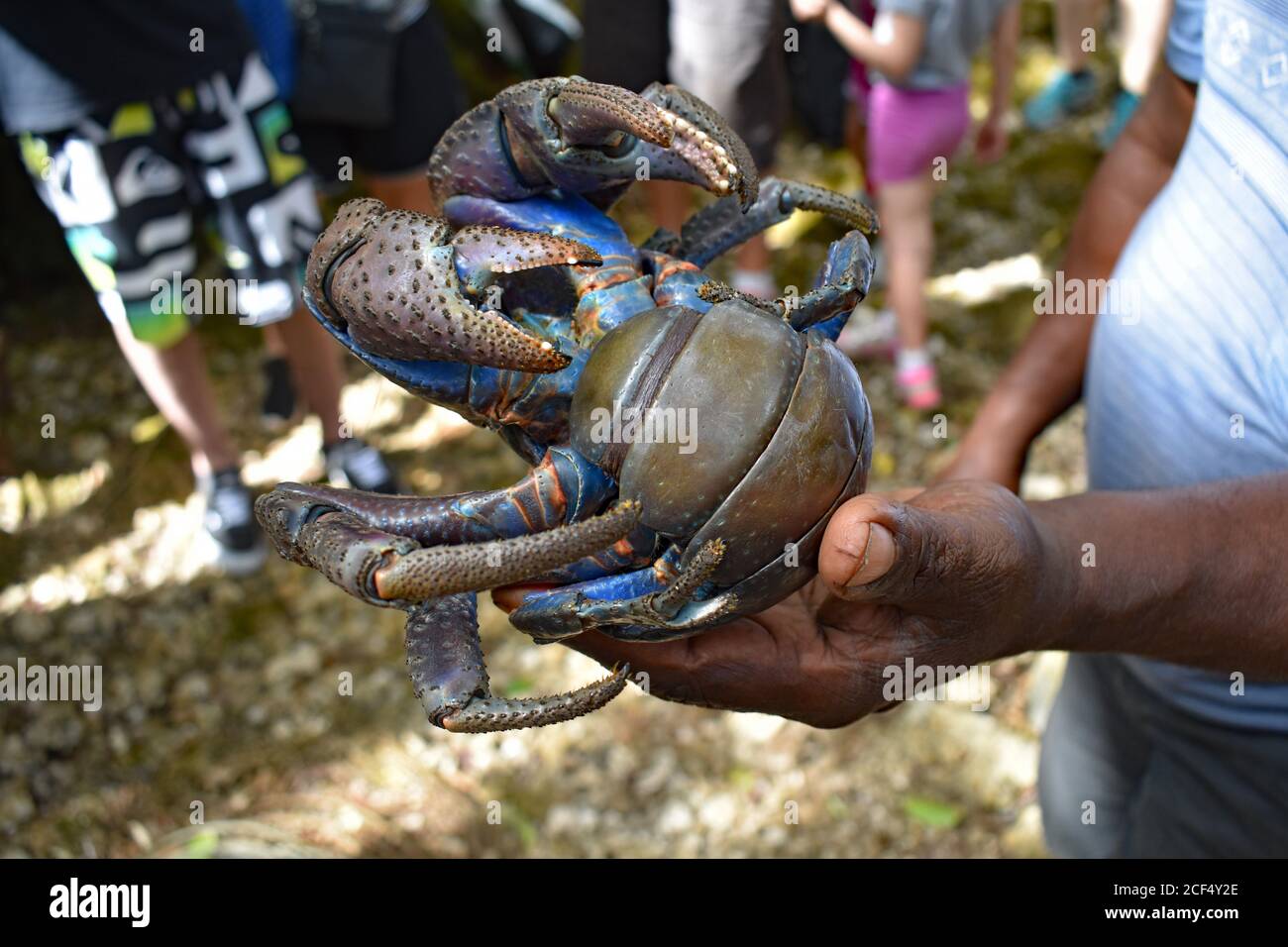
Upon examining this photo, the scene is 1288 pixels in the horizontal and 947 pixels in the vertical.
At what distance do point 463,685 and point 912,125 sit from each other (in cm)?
319

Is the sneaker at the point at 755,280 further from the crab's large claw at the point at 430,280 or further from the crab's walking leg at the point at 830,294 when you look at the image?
the crab's large claw at the point at 430,280

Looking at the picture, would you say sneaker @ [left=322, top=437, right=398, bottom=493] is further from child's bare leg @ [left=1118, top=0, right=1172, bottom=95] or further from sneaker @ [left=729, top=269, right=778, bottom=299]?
child's bare leg @ [left=1118, top=0, right=1172, bottom=95]

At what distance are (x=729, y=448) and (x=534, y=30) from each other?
4237 millimetres

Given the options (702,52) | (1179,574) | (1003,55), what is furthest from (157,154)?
(1003,55)

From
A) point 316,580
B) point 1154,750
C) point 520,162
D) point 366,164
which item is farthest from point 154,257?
point 1154,750

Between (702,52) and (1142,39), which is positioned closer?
(702,52)

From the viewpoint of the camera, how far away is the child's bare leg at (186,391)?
354cm

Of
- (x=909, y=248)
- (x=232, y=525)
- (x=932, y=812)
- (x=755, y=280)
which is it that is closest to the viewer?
(x=932, y=812)

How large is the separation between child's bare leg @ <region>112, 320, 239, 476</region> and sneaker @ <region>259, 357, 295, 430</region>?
422mm

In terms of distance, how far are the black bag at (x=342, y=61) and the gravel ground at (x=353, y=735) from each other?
50.7 inches

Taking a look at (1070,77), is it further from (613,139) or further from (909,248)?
(613,139)

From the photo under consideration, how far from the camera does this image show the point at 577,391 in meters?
1.54

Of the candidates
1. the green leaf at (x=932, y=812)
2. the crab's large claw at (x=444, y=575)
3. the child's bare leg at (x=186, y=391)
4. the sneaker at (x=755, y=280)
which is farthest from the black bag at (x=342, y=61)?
the green leaf at (x=932, y=812)
